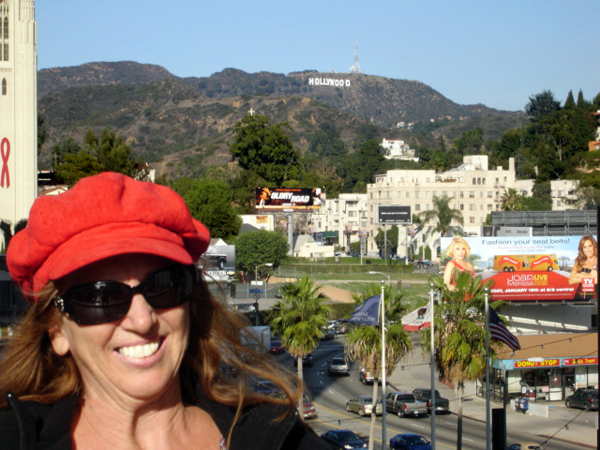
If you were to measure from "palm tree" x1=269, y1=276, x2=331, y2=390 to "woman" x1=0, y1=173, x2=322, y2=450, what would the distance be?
2914cm

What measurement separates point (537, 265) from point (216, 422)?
53.3m

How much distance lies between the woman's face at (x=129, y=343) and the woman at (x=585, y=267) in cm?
5272

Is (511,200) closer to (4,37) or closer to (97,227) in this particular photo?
(4,37)

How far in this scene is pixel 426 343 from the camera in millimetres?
27188

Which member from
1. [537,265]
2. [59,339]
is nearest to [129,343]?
[59,339]

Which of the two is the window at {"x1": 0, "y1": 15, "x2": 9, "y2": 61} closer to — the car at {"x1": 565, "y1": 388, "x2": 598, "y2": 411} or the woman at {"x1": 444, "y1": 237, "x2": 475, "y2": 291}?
the woman at {"x1": 444, "y1": 237, "x2": 475, "y2": 291}

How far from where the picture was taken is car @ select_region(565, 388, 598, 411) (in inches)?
1478

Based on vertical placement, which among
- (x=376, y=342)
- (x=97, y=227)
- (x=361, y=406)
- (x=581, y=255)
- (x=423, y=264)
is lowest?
(x=361, y=406)

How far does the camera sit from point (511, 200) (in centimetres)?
9831

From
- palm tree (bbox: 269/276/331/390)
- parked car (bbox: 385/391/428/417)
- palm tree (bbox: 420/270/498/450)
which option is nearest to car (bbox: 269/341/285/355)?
parked car (bbox: 385/391/428/417)

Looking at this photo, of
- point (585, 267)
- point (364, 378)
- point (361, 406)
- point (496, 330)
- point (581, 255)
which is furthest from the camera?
point (581, 255)

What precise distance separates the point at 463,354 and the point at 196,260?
912 inches

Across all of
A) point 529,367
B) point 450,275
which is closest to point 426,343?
point 529,367

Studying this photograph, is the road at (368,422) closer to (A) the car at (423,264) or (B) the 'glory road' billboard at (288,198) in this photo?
(A) the car at (423,264)
